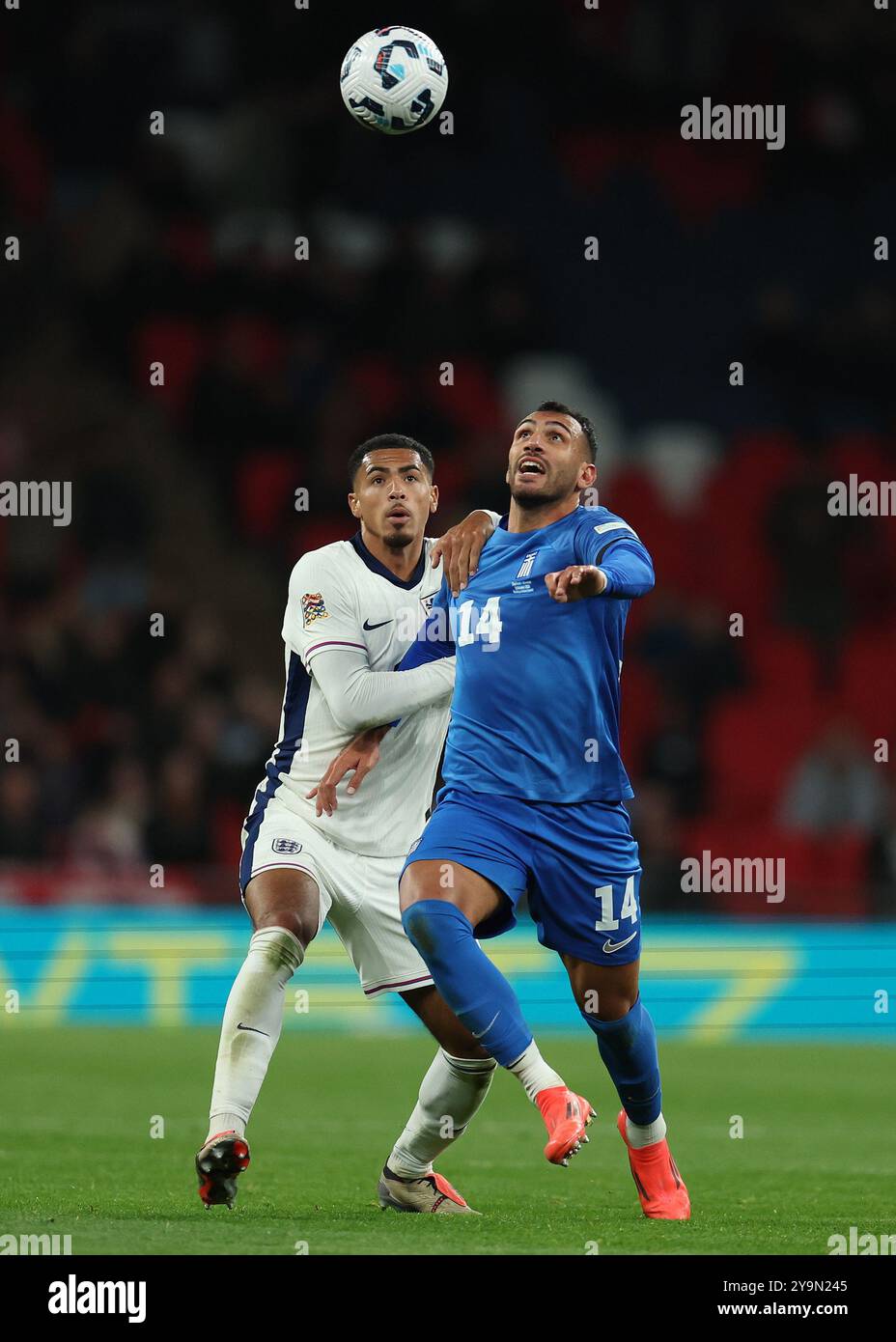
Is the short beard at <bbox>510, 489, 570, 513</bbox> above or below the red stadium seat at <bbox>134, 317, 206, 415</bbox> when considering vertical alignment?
below

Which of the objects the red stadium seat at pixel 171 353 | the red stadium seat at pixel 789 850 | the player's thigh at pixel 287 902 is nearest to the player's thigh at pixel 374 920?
the player's thigh at pixel 287 902

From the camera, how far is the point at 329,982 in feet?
43.8

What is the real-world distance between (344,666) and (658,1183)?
6.28ft

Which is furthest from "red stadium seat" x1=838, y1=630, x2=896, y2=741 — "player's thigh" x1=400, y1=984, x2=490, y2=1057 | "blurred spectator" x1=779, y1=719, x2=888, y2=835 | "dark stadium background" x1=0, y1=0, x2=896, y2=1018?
"player's thigh" x1=400, y1=984, x2=490, y2=1057

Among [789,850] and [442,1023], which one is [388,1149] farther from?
[789,850]

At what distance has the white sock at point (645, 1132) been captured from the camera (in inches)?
254

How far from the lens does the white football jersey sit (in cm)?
685

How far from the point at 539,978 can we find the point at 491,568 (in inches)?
281

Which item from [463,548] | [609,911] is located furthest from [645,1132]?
[463,548]

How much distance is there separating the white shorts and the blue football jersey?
0.67 meters

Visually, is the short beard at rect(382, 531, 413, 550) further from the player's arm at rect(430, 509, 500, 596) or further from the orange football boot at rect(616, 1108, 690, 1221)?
the orange football boot at rect(616, 1108, 690, 1221)

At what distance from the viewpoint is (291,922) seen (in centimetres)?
651

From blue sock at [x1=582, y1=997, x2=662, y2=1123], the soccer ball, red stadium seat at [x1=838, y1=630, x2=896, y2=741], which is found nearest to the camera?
blue sock at [x1=582, y1=997, x2=662, y2=1123]

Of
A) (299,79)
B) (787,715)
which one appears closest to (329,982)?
(787,715)
